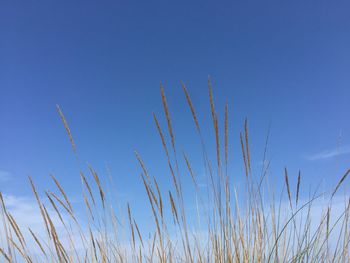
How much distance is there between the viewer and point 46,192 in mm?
2271

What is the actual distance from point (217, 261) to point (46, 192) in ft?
3.40

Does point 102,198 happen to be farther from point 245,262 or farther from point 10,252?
point 245,262

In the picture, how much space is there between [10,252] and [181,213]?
979 millimetres

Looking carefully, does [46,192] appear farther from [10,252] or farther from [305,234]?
[305,234]

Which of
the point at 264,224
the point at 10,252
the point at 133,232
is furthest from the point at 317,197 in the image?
the point at 10,252

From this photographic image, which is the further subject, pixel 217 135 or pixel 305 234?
pixel 305 234

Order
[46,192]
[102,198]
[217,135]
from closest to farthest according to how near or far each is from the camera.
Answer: [217,135] < [46,192] < [102,198]

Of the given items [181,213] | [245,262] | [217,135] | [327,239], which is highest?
[217,135]

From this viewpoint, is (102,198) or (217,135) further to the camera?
(102,198)

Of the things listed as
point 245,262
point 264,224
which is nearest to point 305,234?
point 264,224

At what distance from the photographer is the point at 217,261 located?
7.49 feet

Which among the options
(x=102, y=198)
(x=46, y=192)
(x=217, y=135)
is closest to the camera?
(x=217, y=135)

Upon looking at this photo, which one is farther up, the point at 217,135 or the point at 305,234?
the point at 217,135

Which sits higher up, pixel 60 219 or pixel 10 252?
pixel 60 219
